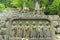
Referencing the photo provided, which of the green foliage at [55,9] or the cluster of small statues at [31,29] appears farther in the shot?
the green foliage at [55,9]

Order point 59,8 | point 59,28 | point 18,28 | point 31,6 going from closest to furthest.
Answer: point 18,28
point 59,28
point 59,8
point 31,6

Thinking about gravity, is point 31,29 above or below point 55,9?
above

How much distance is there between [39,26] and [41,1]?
5375mm

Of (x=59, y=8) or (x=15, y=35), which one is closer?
(x=15, y=35)

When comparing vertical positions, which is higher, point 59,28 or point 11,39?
point 11,39

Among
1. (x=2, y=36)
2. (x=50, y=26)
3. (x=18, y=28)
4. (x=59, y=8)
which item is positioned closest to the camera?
(x=50, y=26)

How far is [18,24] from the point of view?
1573mm

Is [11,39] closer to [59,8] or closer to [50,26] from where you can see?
[50,26]

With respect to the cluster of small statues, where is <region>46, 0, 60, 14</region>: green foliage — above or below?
below

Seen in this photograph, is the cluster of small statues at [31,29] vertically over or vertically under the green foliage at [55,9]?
over

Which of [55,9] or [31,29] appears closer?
[31,29]

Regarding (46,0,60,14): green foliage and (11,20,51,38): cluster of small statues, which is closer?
(11,20,51,38): cluster of small statues

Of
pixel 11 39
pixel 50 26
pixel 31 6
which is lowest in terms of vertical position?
pixel 31 6

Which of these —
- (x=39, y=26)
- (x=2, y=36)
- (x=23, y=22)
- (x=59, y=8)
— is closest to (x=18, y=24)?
(x=23, y=22)
